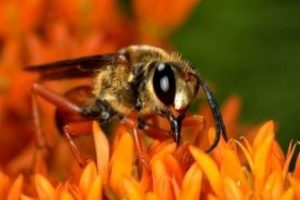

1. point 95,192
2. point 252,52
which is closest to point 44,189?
point 95,192

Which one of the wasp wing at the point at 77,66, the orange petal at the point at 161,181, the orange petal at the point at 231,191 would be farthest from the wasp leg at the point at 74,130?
the orange petal at the point at 231,191

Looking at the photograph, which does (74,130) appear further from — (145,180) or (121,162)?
(145,180)

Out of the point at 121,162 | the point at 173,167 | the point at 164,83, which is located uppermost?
the point at 164,83

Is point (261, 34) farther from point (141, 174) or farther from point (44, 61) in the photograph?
point (141, 174)

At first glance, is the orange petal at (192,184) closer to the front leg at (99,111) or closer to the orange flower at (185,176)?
the orange flower at (185,176)

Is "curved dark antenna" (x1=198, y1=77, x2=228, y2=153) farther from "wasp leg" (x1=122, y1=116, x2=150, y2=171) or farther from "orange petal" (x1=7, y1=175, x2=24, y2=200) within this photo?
"orange petal" (x1=7, y1=175, x2=24, y2=200)

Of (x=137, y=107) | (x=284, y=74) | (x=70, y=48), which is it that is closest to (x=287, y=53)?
(x=284, y=74)

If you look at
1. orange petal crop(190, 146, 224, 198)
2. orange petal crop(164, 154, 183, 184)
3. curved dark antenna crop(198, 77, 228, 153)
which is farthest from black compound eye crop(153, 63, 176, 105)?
orange petal crop(190, 146, 224, 198)
